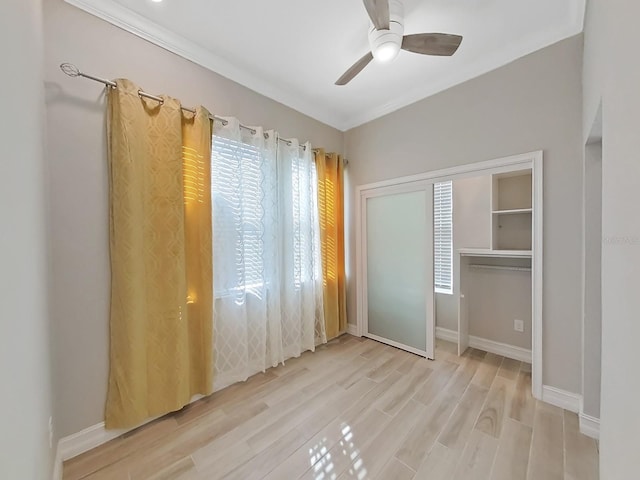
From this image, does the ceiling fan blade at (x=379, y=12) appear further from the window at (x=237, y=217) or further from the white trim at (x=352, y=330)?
the white trim at (x=352, y=330)

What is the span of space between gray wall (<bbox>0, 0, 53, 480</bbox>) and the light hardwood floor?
600mm

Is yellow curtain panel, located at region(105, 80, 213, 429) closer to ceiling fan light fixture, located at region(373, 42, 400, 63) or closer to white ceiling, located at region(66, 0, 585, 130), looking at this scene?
white ceiling, located at region(66, 0, 585, 130)

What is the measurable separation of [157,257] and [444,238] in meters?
3.27

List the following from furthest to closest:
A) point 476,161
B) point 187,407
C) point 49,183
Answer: point 476,161
point 187,407
point 49,183

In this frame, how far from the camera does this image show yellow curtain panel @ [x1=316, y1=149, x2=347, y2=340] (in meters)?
2.99

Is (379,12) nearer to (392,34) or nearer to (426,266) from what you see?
(392,34)

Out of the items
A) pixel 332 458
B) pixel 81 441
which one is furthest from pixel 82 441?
pixel 332 458

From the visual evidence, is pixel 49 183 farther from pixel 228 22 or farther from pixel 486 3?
pixel 486 3

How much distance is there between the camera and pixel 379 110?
3.00 metres

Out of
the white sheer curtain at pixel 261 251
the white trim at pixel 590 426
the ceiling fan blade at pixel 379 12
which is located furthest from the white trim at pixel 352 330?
the ceiling fan blade at pixel 379 12

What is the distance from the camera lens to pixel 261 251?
93.7 inches

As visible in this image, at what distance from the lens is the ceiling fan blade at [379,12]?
1.32m

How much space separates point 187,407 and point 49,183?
5.98 feet

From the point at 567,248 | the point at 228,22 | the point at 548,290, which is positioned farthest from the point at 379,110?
the point at 548,290
